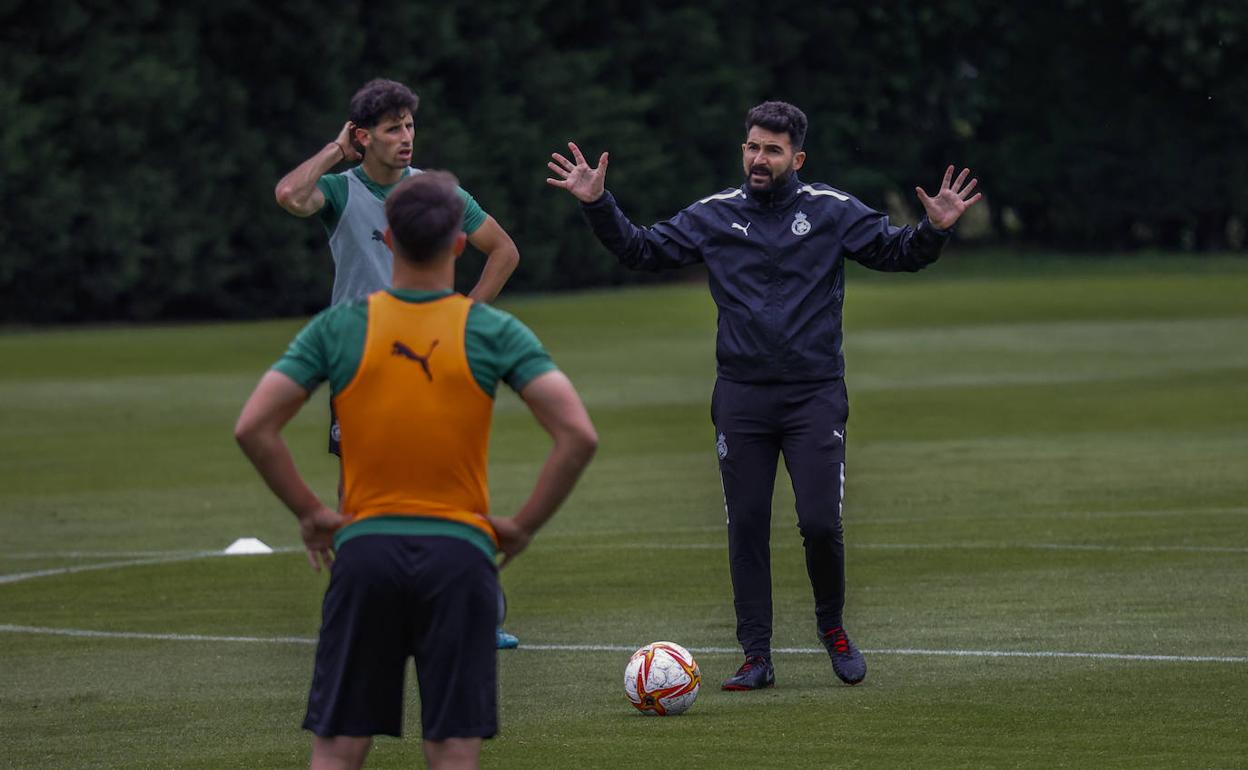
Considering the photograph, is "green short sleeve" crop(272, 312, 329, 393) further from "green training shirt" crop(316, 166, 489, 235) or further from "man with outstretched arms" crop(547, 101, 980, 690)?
"man with outstretched arms" crop(547, 101, 980, 690)

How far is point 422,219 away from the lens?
5695 mm

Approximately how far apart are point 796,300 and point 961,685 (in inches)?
65.4

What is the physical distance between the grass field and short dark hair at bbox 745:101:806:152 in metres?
2.20

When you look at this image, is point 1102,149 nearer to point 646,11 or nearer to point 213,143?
point 646,11

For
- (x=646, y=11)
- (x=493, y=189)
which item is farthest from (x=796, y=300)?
(x=646, y=11)

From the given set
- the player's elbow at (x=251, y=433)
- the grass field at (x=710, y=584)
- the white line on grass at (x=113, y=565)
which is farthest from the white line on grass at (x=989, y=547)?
the player's elbow at (x=251, y=433)

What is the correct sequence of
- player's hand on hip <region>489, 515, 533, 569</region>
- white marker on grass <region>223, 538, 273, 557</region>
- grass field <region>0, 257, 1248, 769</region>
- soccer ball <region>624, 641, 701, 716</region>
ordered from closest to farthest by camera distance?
player's hand on hip <region>489, 515, 533, 569</region> < grass field <region>0, 257, 1248, 769</region> < soccer ball <region>624, 641, 701, 716</region> < white marker on grass <region>223, 538, 273, 557</region>

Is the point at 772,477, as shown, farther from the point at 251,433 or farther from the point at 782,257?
the point at 251,433

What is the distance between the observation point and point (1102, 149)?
63188 millimetres

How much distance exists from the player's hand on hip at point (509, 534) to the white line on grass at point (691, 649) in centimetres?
451

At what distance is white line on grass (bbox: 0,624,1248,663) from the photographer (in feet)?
32.5

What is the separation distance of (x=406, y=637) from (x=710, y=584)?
6963 millimetres

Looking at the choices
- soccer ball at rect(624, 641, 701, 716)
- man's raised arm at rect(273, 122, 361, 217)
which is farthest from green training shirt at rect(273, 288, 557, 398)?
soccer ball at rect(624, 641, 701, 716)

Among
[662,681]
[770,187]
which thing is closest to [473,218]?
[770,187]
